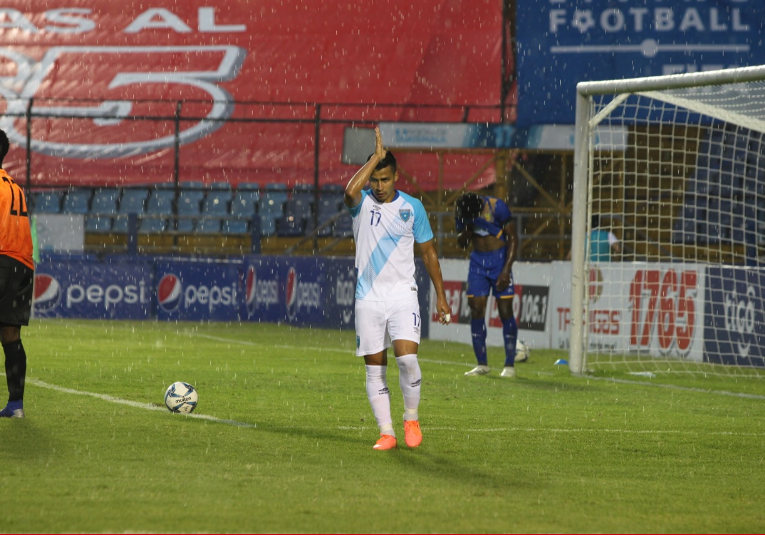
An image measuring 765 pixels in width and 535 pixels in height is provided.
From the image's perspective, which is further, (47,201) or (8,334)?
(47,201)

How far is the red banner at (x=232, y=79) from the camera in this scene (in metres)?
30.7

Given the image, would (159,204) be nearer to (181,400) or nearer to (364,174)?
(181,400)

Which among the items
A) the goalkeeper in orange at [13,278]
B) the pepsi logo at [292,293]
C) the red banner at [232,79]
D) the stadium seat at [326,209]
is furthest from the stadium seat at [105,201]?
the goalkeeper in orange at [13,278]

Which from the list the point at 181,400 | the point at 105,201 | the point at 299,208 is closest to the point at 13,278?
the point at 181,400

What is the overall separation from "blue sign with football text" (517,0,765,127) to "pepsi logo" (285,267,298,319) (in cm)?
622

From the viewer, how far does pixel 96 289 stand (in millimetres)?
22703

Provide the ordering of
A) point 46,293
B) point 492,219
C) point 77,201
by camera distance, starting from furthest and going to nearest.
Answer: point 77,201 < point 46,293 < point 492,219

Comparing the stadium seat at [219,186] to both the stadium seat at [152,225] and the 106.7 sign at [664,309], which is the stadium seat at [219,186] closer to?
the stadium seat at [152,225]

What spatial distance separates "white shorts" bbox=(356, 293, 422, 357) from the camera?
7.12 m

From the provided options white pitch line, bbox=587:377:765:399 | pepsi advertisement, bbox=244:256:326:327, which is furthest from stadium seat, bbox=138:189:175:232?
white pitch line, bbox=587:377:765:399

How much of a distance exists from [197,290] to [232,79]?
11.6 m

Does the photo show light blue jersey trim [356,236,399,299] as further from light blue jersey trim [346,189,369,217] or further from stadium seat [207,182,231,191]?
stadium seat [207,182,231,191]

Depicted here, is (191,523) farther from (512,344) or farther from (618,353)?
(618,353)

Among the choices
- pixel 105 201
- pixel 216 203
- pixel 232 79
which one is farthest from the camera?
pixel 232 79
